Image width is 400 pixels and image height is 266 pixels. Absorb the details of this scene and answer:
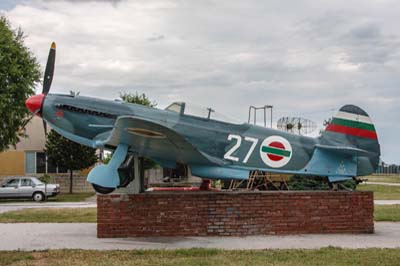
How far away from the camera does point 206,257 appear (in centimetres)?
913

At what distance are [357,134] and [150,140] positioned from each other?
193 inches

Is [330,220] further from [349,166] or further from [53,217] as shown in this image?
[53,217]

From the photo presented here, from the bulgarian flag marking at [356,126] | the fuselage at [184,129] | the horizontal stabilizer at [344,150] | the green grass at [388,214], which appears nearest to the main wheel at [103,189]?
the fuselage at [184,129]

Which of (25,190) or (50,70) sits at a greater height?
(50,70)

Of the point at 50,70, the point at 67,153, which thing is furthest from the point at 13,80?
the point at 50,70

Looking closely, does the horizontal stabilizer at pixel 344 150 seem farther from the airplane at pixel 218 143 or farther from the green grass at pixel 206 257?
the green grass at pixel 206 257

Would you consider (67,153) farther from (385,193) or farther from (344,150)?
(344,150)

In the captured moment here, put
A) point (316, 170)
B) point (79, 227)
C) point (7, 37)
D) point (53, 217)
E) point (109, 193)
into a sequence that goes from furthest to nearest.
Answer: point (7, 37), point (53, 217), point (79, 227), point (316, 170), point (109, 193)

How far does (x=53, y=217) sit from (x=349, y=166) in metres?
8.98

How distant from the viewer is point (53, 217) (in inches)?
673

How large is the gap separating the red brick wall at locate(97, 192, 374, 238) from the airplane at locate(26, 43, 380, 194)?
0.73 metres

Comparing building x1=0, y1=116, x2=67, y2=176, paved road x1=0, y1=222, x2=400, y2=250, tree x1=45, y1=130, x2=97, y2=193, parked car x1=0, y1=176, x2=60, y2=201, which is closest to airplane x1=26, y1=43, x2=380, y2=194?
paved road x1=0, y1=222, x2=400, y2=250

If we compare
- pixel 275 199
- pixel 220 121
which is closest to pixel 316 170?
pixel 275 199

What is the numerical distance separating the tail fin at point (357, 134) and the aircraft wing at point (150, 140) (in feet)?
9.95
